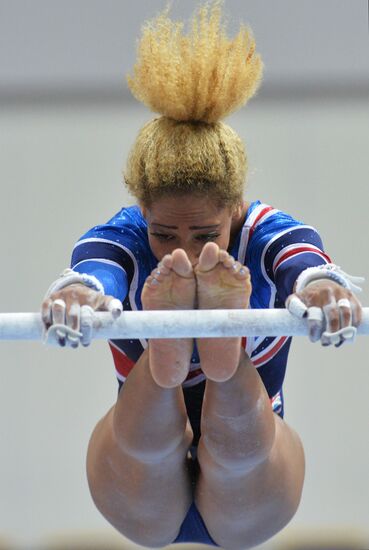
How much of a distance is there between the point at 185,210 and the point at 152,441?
0.35 m

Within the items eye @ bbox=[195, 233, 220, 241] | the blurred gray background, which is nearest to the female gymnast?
eye @ bbox=[195, 233, 220, 241]

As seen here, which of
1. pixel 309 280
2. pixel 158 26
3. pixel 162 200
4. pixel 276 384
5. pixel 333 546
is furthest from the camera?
pixel 333 546

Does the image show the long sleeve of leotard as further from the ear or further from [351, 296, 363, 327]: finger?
[351, 296, 363, 327]: finger

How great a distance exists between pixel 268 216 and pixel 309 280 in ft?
0.92

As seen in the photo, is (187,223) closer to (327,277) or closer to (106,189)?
(327,277)

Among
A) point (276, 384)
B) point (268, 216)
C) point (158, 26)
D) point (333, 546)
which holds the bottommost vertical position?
point (333, 546)

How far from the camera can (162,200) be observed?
4.14ft

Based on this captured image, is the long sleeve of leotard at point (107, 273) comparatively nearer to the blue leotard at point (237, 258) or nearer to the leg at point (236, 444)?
the blue leotard at point (237, 258)

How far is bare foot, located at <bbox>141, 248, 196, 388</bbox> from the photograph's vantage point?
1.09 metres

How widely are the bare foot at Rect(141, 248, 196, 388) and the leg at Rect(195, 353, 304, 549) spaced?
90 millimetres

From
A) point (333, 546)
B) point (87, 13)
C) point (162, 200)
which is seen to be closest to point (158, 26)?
point (162, 200)

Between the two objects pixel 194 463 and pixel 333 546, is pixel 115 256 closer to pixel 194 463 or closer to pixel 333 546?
pixel 194 463

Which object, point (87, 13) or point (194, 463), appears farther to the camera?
point (87, 13)

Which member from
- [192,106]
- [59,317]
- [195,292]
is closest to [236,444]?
[195,292]
